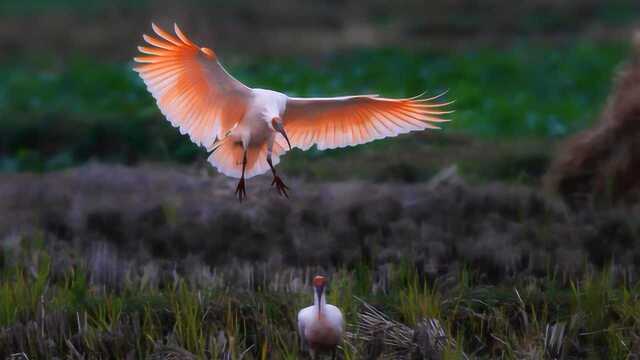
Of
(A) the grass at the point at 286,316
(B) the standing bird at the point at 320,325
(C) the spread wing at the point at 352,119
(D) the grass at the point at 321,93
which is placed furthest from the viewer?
(D) the grass at the point at 321,93

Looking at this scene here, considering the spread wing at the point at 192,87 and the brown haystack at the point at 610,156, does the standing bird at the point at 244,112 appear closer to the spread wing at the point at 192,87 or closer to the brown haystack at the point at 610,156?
the spread wing at the point at 192,87

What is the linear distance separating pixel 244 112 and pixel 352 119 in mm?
709

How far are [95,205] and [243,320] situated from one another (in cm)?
275

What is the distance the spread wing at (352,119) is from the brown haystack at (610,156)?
2.60 meters

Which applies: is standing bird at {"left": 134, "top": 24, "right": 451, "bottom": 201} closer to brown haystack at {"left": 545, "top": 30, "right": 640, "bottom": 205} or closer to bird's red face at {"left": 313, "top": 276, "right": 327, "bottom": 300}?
bird's red face at {"left": 313, "top": 276, "right": 327, "bottom": 300}

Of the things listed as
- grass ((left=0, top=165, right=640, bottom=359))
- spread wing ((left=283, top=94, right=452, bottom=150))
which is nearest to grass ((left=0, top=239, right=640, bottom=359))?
grass ((left=0, top=165, right=640, bottom=359))

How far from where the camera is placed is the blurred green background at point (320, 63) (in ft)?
37.6

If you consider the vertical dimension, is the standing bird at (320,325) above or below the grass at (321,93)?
below

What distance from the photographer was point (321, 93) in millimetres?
13344

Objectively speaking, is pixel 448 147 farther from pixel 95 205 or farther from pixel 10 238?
pixel 10 238

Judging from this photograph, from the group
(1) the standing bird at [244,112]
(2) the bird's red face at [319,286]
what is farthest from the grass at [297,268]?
(1) the standing bird at [244,112]

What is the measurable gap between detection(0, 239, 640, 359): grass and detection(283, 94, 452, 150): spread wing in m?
0.70

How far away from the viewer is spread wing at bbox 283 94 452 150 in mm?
6059

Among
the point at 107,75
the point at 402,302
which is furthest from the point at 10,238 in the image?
the point at 107,75
